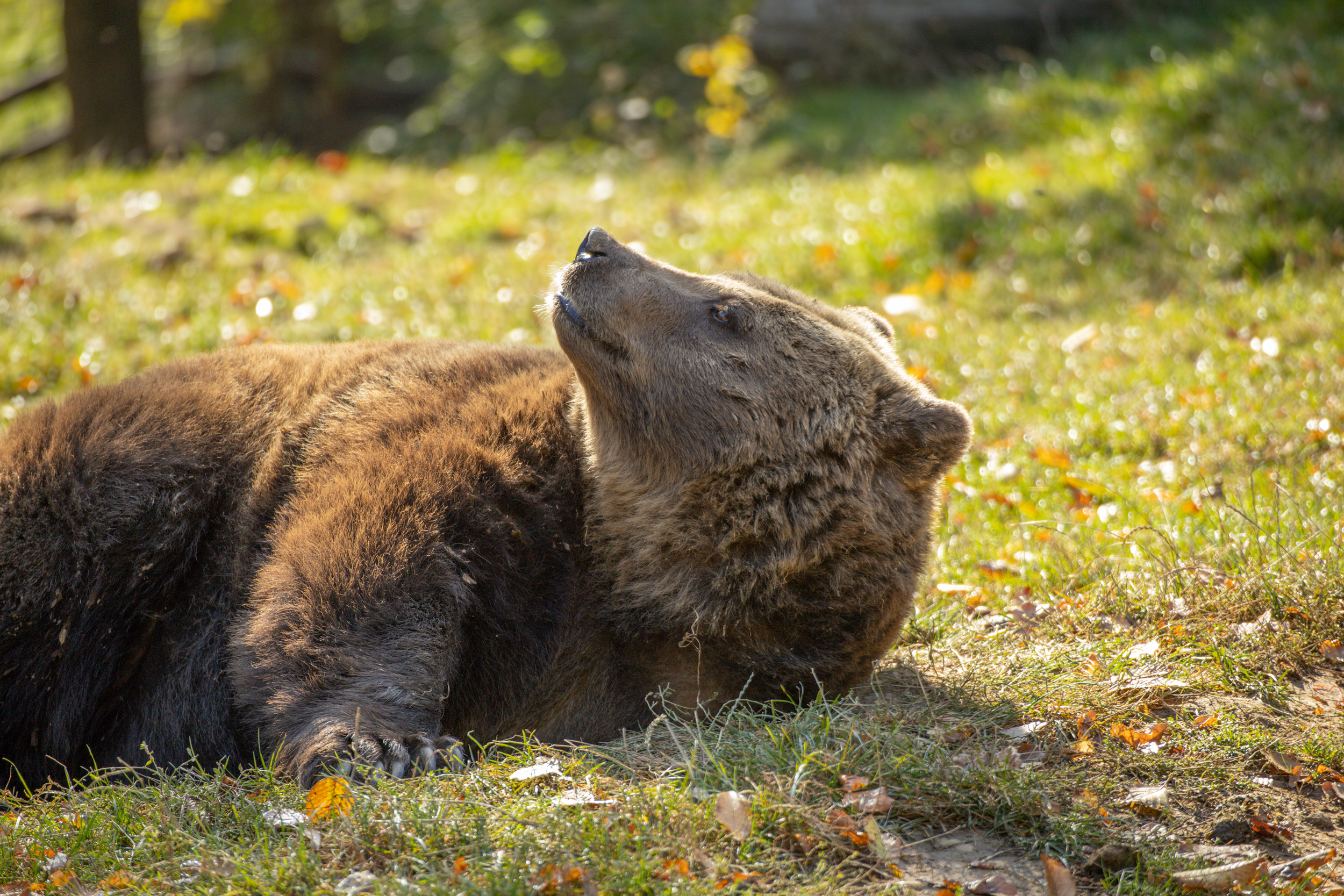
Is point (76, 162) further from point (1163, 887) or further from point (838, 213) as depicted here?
point (1163, 887)

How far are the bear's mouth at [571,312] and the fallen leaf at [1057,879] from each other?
2132 millimetres

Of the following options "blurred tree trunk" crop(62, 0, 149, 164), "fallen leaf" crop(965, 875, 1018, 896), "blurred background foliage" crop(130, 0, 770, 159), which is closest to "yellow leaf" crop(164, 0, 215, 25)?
"blurred background foliage" crop(130, 0, 770, 159)

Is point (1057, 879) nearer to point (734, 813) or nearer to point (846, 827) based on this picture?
point (846, 827)

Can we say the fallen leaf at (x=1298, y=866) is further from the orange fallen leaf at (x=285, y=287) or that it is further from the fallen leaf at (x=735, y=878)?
the orange fallen leaf at (x=285, y=287)

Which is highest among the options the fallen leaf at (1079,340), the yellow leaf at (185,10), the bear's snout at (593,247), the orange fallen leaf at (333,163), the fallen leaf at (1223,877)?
the yellow leaf at (185,10)

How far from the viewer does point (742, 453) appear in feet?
11.4


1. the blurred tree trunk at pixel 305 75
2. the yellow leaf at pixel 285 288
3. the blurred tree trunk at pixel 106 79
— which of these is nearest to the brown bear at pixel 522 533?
the yellow leaf at pixel 285 288

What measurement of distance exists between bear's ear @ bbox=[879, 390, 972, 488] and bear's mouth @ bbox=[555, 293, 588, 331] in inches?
41.5

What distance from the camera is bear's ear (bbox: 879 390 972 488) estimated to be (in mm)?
3533

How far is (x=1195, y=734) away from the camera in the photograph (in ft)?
10.5

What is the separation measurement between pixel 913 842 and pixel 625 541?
131 cm

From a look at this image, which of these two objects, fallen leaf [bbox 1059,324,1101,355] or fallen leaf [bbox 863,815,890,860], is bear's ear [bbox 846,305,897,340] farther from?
fallen leaf [bbox 1059,324,1101,355]

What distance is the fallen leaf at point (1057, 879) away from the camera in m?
2.56

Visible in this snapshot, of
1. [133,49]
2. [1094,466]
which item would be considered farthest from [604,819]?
[133,49]
